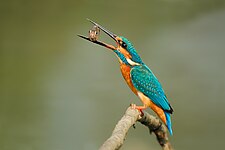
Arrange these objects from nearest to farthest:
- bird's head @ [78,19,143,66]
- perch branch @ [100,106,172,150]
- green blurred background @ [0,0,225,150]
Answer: perch branch @ [100,106,172,150], bird's head @ [78,19,143,66], green blurred background @ [0,0,225,150]

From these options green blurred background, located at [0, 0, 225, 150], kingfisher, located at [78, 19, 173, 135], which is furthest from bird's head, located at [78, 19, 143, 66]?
green blurred background, located at [0, 0, 225, 150]

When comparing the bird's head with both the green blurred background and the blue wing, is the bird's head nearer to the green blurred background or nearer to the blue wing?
the blue wing

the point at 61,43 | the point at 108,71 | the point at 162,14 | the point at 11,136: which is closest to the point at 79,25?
the point at 61,43

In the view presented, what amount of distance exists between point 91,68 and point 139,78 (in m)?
1.03

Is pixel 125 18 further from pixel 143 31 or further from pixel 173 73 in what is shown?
pixel 173 73

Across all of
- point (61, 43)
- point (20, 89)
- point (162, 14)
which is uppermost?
point (162, 14)

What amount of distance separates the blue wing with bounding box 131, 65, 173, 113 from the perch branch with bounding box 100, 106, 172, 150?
0.06 meters

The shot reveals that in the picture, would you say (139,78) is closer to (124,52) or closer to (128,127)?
(124,52)

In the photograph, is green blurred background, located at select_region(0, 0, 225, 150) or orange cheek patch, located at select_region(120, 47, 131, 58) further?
green blurred background, located at select_region(0, 0, 225, 150)

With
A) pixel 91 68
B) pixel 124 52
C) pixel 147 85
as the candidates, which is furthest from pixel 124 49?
pixel 91 68

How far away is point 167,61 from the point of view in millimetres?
2428

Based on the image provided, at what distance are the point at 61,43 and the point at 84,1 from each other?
0.28 meters

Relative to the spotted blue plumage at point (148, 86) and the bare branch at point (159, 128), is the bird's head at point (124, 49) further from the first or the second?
the bare branch at point (159, 128)

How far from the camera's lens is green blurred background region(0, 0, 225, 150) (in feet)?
7.50
